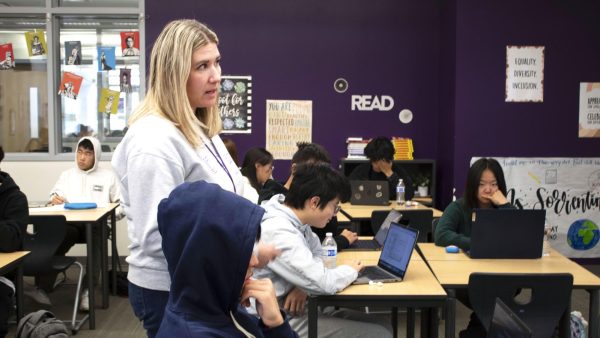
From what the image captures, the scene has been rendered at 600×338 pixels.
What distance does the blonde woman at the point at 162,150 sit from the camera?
1.48 m

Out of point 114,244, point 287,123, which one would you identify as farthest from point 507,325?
point 287,123

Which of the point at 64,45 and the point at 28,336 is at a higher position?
the point at 64,45

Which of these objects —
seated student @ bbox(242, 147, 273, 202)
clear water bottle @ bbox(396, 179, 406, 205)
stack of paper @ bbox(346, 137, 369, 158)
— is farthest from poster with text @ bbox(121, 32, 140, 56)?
clear water bottle @ bbox(396, 179, 406, 205)

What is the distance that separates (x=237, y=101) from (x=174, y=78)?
5.03m

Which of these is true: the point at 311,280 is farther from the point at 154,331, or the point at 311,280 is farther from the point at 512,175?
the point at 512,175

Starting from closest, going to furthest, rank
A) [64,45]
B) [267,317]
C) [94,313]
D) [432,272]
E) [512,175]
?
[267,317] → [432,272] → [94,313] → [512,175] → [64,45]

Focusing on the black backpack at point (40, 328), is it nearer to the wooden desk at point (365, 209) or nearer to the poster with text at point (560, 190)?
the wooden desk at point (365, 209)

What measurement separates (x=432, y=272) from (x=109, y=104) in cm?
479

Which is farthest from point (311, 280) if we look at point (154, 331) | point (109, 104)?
point (109, 104)

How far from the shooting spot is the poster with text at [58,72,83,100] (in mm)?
6613

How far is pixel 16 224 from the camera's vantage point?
338cm

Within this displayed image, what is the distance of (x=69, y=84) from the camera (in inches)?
261

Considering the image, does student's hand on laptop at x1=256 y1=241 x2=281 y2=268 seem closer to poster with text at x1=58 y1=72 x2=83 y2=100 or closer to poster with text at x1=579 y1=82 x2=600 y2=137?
poster with text at x1=579 y1=82 x2=600 y2=137

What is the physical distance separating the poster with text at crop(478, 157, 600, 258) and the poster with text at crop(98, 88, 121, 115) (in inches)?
161
